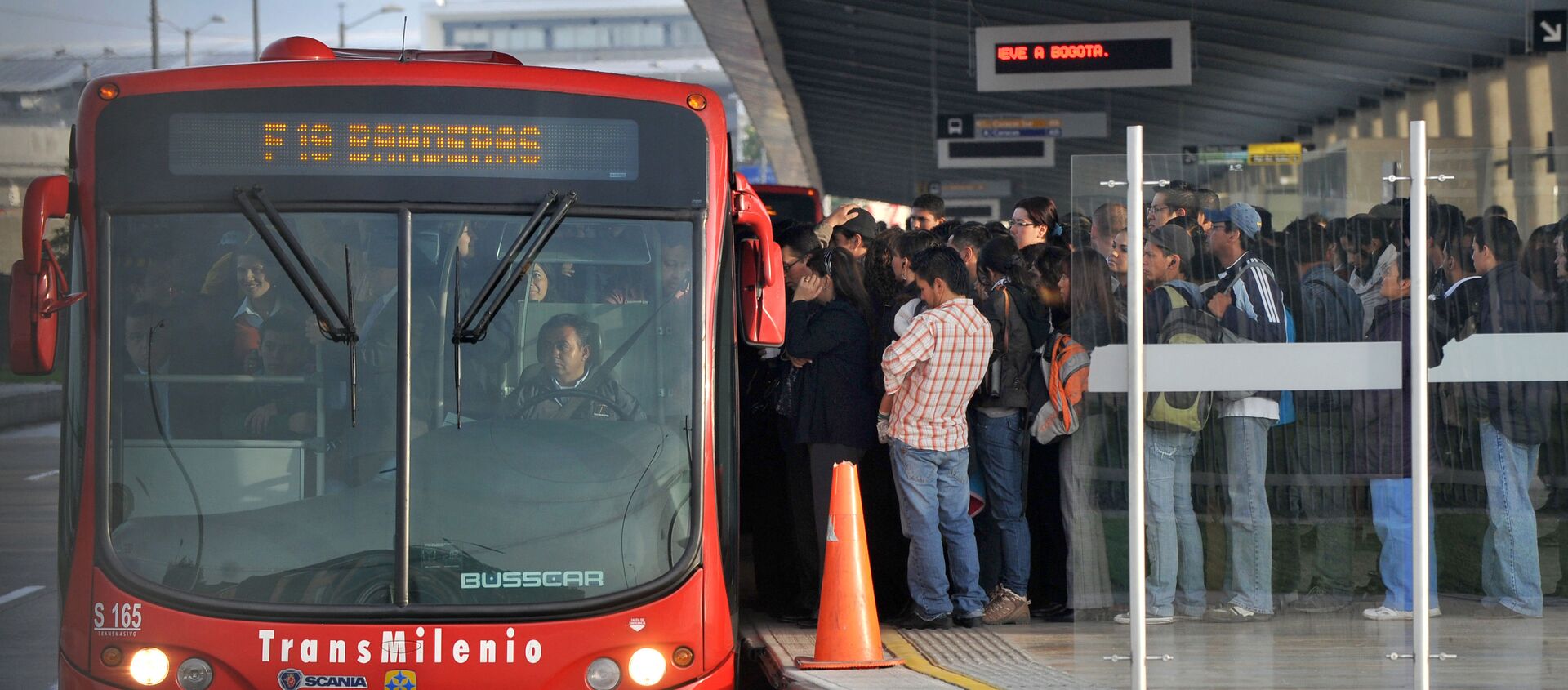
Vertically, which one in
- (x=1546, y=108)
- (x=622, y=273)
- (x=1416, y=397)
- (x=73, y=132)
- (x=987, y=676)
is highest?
(x=1546, y=108)

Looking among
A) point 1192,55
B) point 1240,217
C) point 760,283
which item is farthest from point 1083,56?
point 760,283

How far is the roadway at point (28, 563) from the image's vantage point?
9125mm

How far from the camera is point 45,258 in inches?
221

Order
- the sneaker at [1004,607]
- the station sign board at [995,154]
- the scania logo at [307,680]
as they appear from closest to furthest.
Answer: the scania logo at [307,680], the sneaker at [1004,607], the station sign board at [995,154]

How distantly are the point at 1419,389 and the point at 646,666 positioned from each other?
2.88 meters

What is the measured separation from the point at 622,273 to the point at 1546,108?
60.6 feet

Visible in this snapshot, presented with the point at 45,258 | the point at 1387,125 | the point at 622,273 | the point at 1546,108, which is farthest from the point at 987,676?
the point at 1387,125

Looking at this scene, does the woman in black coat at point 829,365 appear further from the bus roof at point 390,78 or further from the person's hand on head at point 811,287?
the bus roof at point 390,78

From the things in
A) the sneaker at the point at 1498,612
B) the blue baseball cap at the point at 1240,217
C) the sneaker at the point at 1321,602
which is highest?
the blue baseball cap at the point at 1240,217

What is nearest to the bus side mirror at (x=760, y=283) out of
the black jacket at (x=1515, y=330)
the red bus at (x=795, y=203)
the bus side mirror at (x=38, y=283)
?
the bus side mirror at (x=38, y=283)

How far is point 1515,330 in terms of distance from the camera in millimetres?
6762

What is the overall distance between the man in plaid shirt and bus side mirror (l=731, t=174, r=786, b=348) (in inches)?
57.1

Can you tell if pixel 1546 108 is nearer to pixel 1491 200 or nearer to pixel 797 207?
pixel 797 207

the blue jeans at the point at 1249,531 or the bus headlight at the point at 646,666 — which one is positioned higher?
the blue jeans at the point at 1249,531
